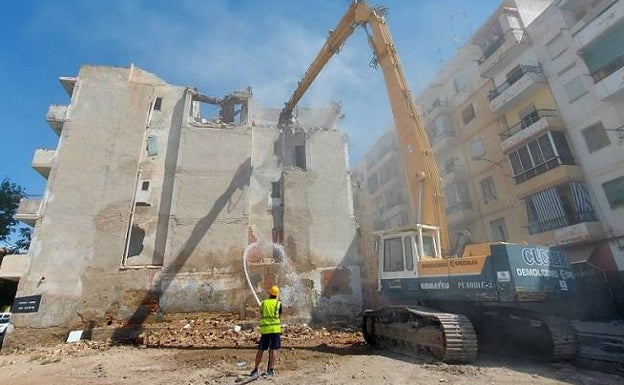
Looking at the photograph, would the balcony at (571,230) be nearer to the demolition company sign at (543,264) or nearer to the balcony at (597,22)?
the balcony at (597,22)

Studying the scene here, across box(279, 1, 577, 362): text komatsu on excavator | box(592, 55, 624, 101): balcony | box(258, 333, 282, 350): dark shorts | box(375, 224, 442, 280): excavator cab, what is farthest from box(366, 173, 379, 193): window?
box(258, 333, 282, 350): dark shorts

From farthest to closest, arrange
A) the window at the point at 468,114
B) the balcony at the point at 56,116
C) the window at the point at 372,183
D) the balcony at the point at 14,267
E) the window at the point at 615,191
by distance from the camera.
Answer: the window at the point at 372,183 → the window at the point at 468,114 → the balcony at the point at 56,116 → the window at the point at 615,191 → the balcony at the point at 14,267

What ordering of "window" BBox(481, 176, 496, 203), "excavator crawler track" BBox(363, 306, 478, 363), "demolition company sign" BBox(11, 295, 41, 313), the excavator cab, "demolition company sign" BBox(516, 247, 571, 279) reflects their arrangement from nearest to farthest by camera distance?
"excavator crawler track" BBox(363, 306, 478, 363)
"demolition company sign" BBox(516, 247, 571, 279)
the excavator cab
"demolition company sign" BBox(11, 295, 41, 313)
"window" BBox(481, 176, 496, 203)

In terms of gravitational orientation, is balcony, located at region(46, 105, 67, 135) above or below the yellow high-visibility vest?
above

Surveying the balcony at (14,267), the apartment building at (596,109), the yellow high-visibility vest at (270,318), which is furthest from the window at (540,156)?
the balcony at (14,267)

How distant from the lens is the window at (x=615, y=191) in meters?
16.3

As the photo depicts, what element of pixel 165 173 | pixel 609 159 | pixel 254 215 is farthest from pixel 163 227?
pixel 609 159

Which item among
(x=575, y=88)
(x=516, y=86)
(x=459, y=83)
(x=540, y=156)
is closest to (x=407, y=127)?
(x=540, y=156)

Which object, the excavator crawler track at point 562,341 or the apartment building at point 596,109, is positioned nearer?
the excavator crawler track at point 562,341

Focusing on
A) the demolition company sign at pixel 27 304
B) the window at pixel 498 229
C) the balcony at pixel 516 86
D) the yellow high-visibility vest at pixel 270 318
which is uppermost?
the balcony at pixel 516 86

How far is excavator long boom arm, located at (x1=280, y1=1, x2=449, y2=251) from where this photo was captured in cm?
948

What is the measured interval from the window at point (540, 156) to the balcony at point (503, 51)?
6.33m

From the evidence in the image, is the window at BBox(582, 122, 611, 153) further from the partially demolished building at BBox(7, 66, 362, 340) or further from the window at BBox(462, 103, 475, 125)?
the partially demolished building at BBox(7, 66, 362, 340)

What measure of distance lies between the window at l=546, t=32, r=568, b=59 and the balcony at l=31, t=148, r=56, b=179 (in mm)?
27620
